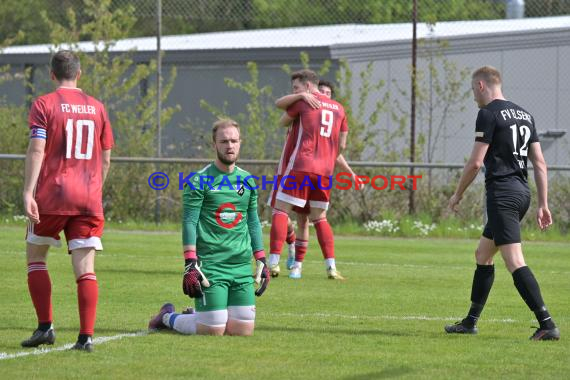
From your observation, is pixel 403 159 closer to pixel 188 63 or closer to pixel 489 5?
pixel 188 63

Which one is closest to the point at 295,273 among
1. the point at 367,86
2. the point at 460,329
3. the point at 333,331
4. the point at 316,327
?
the point at 316,327

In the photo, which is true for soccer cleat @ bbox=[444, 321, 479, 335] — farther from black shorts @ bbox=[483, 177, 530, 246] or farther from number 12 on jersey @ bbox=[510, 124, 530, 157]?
number 12 on jersey @ bbox=[510, 124, 530, 157]

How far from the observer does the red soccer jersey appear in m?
7.75

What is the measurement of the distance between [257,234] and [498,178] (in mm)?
1790

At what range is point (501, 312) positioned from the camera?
1044cm

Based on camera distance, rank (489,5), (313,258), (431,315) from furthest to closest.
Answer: (489,5) < (313,258) < (431,315)

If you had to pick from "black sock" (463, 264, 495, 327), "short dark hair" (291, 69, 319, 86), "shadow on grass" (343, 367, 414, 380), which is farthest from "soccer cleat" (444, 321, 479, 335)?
"short dark hair" (291, 69, 319, 86)

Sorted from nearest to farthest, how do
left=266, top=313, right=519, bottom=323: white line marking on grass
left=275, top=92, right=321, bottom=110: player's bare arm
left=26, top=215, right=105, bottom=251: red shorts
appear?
left=26, top=215, right=105, bottom=251: red shorts
left=266, top=313, right=519, bottom=323: white line marking on grass
left=275, top=92, right=321, bottom=110: player's bare arm

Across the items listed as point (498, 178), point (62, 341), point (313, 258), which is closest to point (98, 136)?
point (62, 341)

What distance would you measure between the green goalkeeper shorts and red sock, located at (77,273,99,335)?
932 millimetres

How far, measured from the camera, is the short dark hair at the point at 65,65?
783 cm

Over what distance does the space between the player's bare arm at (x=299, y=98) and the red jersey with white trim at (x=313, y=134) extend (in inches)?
3.3

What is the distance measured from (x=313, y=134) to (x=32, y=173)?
5.51 meters

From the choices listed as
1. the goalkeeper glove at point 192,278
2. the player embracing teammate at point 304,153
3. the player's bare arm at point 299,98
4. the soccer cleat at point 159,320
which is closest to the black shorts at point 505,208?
the goalkeeper glove at point 192,278
